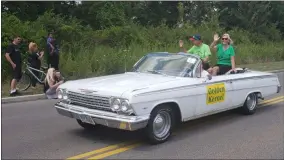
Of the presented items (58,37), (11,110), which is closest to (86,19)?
(58,37)

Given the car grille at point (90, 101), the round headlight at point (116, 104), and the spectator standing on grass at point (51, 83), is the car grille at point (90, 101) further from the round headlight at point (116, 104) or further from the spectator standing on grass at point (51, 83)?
the spectator standing on grass at point (51, 83)

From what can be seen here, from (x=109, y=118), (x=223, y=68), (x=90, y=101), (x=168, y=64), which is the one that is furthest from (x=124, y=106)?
(x=223, y=68)

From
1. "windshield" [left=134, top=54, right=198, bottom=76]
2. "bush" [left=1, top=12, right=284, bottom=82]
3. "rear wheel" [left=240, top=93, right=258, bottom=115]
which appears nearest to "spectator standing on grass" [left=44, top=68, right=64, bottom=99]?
"bush" [left=1, top=12, right=284, bottom=82]

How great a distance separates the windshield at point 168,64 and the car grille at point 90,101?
1.65m

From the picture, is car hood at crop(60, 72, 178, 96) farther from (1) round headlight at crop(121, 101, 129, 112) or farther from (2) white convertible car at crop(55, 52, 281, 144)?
(1) round headlight at crop(121, 101, 129, 112)

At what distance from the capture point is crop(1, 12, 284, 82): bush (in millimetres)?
15633

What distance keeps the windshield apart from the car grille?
1.65 metres

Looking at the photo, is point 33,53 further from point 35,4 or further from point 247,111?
point 35,4

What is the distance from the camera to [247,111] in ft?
29.6

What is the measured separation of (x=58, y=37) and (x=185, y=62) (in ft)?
45.7

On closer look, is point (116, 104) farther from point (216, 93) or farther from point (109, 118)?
point (216, 93)

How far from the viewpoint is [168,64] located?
7645 mm

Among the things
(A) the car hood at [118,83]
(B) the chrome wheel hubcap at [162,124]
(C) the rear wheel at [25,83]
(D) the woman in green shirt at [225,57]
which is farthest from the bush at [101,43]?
(B) the chrome wheel hubcap at [162,124]

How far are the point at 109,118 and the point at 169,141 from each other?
1235 mm
